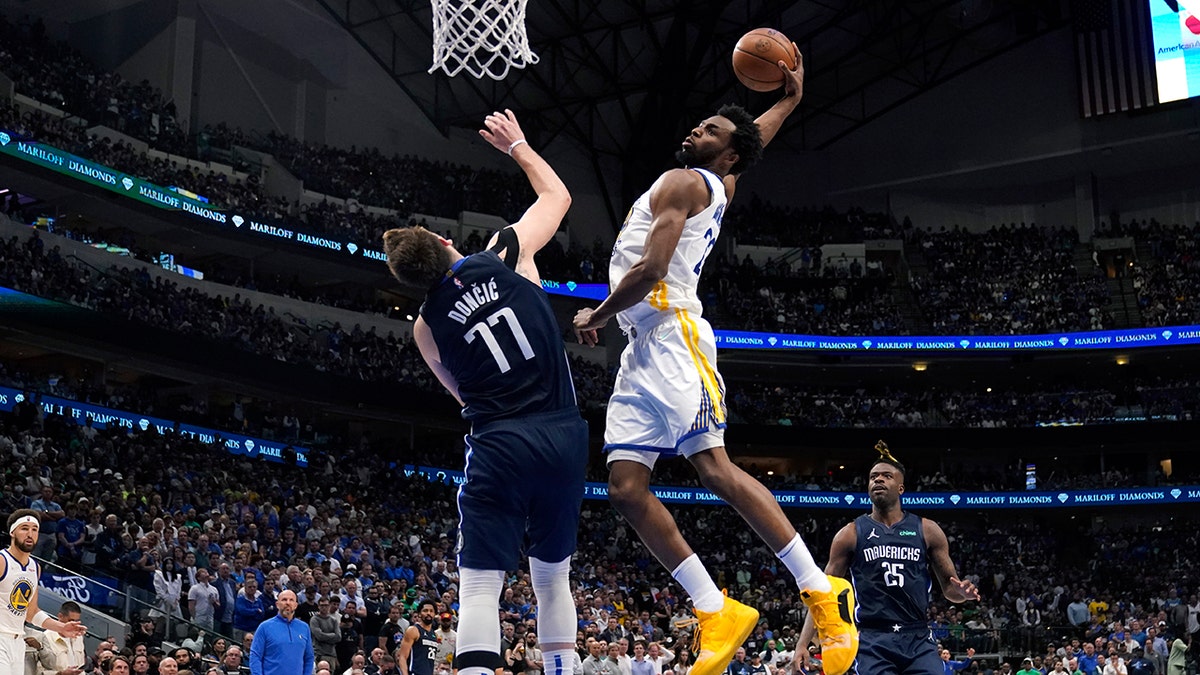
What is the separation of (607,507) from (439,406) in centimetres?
591

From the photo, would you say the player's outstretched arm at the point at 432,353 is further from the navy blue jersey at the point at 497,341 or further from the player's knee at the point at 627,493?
the player's knee at the point at 627,493

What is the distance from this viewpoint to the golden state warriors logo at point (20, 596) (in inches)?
356

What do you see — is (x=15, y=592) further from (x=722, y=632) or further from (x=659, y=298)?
(x=722, y=632)

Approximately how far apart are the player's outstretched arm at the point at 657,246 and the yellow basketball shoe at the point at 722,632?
132cm

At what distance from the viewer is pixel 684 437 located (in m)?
5.78

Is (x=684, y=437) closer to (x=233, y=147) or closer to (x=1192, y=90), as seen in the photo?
(x=233, y=147)

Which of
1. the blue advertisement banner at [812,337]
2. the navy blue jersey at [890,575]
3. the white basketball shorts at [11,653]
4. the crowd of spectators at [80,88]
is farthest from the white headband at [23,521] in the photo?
the crowd of spectators at [80,88]

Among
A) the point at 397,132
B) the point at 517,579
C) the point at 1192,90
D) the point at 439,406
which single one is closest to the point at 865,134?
the point at 1192,90

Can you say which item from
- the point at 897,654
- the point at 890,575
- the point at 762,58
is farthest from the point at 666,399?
the point at 897,654

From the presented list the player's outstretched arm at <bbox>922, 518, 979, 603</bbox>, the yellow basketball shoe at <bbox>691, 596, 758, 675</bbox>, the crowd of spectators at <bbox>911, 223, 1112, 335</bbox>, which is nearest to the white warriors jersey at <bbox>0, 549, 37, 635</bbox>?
the yellow basketball shoe at <bbox>691, 596, 758, 675</bbox>

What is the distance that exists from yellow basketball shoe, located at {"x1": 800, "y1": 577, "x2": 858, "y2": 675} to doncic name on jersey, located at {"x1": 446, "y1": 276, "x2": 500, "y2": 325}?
6.42 ft

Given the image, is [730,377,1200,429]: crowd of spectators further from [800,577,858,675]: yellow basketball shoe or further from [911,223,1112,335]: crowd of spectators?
[800,577,858,675]: yellow basketball shoe

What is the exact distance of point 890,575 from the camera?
7.50m

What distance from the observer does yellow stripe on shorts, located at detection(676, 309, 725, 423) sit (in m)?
5.86
